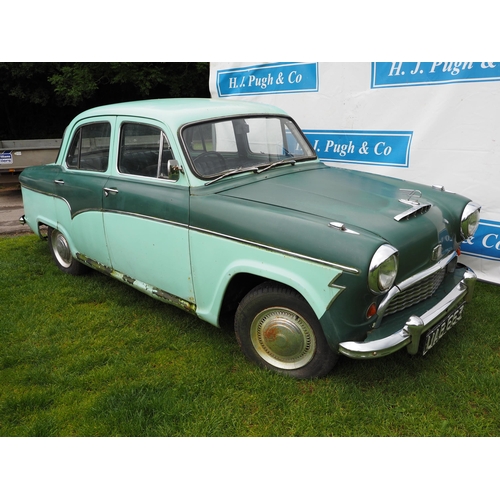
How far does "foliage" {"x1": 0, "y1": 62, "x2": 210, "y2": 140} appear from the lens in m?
16.6

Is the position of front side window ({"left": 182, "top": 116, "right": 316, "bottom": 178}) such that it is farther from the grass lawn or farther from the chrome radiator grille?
the chrome radiator grille

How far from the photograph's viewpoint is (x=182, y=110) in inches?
141

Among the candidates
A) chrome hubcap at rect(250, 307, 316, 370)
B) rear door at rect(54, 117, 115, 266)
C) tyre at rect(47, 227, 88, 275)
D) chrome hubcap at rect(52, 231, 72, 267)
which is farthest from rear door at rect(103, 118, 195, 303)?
A: chrome hubcap at rect(52, 231, 72, 267)

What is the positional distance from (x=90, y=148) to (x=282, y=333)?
269cm

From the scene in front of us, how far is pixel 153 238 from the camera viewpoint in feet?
11.5

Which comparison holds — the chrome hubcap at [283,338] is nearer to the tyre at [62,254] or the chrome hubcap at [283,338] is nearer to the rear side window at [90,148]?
the rear side window at [90,148]

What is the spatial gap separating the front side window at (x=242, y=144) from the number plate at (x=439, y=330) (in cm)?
181

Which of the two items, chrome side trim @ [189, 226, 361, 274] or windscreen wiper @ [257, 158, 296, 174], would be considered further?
windscreen wiper @ [257, 158, 296, 174]

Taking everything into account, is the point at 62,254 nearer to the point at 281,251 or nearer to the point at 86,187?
the point at 86,187

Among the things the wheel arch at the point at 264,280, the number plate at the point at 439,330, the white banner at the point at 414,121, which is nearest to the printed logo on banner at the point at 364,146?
the white banner at the point at 414,121

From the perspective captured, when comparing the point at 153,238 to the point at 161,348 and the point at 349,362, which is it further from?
Answer: the point at 349,362

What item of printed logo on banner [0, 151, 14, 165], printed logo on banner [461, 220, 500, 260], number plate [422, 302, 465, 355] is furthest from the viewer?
printed logo on banner [0, 151, 14, 165]

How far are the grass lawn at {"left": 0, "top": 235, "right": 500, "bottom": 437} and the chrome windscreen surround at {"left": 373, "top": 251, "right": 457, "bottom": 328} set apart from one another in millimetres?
556

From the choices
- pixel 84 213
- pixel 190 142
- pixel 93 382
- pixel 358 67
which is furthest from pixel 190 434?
pixel 358 67
